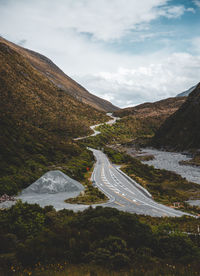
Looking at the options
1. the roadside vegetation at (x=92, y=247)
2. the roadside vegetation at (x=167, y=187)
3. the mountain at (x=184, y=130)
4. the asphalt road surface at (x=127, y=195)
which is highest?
the mountain at (x=184, y=130)

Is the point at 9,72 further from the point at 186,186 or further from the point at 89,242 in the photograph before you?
the point at 89,242

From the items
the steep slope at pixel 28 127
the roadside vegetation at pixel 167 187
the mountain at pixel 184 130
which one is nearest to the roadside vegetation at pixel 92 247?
the steep slope at pixel 28 127

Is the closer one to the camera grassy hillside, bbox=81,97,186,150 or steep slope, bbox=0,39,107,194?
steep slope, bbox=0,39,107,194

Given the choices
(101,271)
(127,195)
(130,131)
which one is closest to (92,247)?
(101,271)

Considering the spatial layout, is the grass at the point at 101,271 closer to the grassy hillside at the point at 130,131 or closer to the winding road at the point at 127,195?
the winding road at the point at 127,195

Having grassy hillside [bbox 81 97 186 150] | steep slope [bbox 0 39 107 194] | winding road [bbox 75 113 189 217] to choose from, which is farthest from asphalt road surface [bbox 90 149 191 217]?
grassy hillside [bbox 81 97 186 150]

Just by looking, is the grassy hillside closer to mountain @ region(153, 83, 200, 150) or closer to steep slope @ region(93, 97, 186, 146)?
steep slope @ region(93, 97, 186, 146)

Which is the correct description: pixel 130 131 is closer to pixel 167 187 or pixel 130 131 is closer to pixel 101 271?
pixel 167 187
